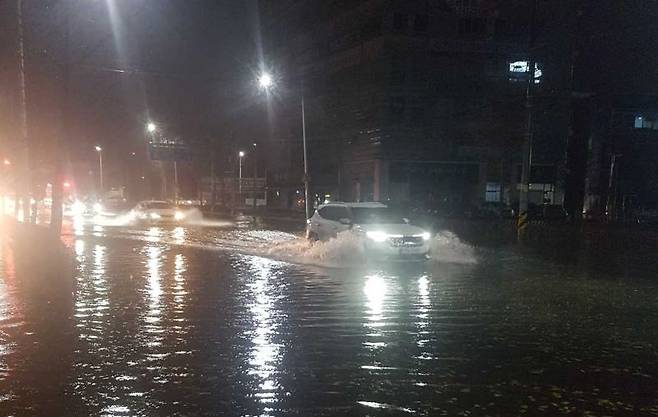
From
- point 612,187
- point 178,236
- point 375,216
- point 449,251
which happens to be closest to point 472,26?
point 612,187

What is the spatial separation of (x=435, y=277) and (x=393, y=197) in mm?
34988

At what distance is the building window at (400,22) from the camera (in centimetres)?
4775

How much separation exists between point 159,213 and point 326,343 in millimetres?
29275

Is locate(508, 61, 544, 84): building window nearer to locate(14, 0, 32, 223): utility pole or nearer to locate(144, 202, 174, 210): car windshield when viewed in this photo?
locate(144, 202, 174, 210): car windshield

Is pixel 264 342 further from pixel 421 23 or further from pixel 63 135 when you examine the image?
pixel 421 23

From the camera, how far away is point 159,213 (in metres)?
35.4

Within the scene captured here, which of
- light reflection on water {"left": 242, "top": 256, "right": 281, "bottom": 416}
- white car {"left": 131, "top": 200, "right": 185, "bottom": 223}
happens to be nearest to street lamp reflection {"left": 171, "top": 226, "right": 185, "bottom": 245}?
white car {"left": 131, "top": 200, "right": 185, "bottom": 223}

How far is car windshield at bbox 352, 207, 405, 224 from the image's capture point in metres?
16.7

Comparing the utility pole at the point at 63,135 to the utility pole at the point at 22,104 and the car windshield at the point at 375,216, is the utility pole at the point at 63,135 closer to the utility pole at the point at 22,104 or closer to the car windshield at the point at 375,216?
the utility pole at the point at 22,104

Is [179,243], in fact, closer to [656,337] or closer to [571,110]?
[656,337]

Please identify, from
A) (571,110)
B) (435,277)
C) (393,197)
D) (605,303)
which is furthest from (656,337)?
(571,110)

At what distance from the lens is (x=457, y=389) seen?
235 inches

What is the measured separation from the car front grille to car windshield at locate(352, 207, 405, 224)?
1.15 m

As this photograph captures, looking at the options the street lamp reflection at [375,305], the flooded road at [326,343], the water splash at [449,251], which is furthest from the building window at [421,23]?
the street lamp reflection at [375,305]
